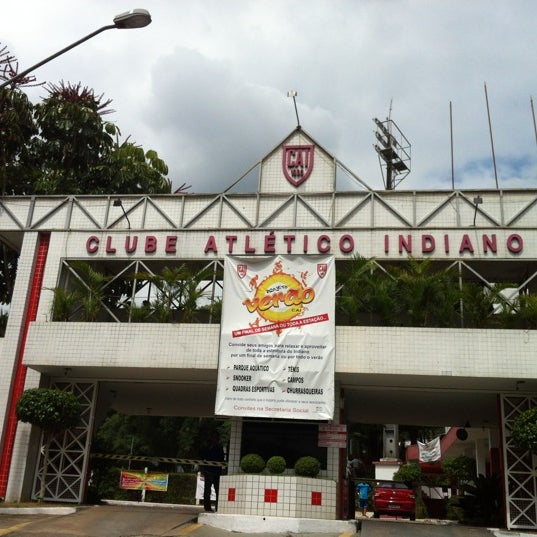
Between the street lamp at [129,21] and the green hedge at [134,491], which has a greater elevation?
the street lamp at [129,21]

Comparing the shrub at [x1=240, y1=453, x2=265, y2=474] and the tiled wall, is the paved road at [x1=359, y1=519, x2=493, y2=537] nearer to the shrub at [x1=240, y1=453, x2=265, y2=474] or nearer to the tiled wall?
the shrub at [x1=240, y1=453, x2=265, y2=474]

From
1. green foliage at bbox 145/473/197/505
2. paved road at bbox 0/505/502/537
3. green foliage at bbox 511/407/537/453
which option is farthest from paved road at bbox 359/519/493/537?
green foliage at bbox 145/473/197/505

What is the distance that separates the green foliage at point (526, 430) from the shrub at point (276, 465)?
207 inches

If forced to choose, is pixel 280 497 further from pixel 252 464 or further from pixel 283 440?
pixel 283 440

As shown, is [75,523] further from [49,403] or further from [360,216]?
[360,216]

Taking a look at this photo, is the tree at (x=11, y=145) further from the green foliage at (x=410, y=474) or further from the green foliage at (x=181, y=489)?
the green foliage at (x=410, y=474)

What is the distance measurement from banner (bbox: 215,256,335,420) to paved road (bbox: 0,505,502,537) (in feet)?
8.62

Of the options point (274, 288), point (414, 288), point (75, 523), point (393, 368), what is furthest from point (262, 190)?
point (75, 523)

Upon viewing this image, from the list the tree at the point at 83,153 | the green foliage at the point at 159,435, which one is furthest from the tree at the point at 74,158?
the green foliage at the point at 159,435

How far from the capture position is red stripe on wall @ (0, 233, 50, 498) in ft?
56.3

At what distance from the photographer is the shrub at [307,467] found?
14.8m

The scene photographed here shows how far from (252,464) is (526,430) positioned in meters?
6.10

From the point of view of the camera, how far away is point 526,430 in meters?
14.4

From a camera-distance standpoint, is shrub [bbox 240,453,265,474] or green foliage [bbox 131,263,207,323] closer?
shrub [bbox 240,453,265,474]
